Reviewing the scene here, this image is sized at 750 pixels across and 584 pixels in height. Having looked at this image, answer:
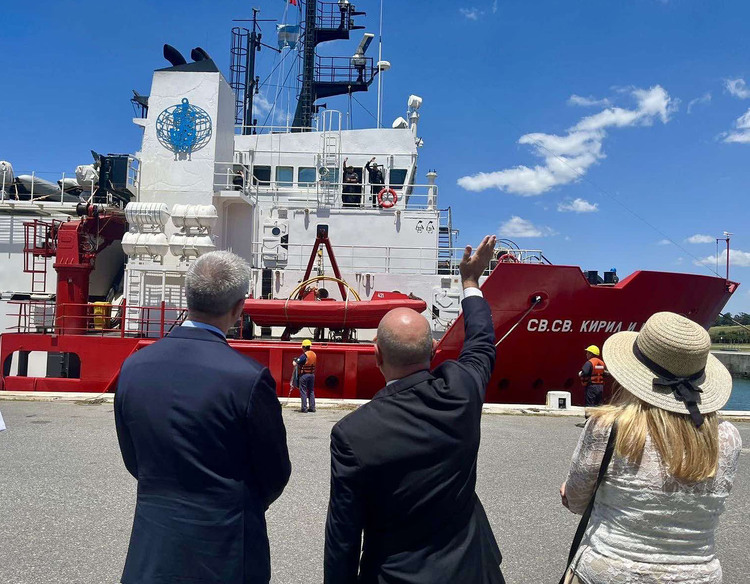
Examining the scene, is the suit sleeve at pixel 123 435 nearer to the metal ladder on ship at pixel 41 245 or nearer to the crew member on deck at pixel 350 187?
the metal ladder on ship at pixel 41 245

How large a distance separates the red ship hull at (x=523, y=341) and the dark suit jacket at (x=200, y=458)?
7.08 m

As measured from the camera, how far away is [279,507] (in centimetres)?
436

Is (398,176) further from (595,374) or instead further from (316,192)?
(595,374)

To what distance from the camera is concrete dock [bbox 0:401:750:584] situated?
3426 millimetres

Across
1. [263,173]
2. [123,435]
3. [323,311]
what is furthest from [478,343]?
[263,173]

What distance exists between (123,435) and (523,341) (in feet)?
26.8

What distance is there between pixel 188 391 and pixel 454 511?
904 mm

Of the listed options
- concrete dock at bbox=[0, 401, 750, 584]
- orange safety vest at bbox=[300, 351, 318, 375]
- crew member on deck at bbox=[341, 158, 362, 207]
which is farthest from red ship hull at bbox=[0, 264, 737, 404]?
crew member on deck at bbox=[341, 158, 362, 207]

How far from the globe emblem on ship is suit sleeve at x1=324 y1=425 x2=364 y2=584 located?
1188 cm

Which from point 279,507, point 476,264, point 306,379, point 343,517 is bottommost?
point 279,507

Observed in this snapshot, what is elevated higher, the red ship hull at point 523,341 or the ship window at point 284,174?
the ship window at point 284,174

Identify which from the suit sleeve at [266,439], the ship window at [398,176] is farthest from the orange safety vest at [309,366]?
the ship window at [398,176]

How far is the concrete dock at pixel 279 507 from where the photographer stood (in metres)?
3.43

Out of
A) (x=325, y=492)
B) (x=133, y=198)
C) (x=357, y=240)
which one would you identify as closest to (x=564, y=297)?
(x=357, y=240)
